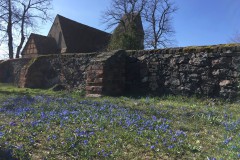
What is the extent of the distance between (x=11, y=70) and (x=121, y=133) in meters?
15.4

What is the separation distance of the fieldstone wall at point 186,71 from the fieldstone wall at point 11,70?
870 cm

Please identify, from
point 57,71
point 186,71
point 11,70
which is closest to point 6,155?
point 186,71

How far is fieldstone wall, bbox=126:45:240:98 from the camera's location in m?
8.48

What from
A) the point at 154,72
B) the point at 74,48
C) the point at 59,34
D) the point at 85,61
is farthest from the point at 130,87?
the point at 59,34

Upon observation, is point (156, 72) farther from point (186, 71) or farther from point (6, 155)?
point (6, 155)

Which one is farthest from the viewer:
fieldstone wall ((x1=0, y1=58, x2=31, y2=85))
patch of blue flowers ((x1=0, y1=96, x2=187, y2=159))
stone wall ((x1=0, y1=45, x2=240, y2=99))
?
fieldstone wall ((x1=0, y1=58, x2=31, y2=85))

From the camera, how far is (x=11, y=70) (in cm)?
1931

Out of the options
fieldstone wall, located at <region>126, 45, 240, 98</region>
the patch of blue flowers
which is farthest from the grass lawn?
fieldstone wall, located at <region>126, 45, 240, 98</region>

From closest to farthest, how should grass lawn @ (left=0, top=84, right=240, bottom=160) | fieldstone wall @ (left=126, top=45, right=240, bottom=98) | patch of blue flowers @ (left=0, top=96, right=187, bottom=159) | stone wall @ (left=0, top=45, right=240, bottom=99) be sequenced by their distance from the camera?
grass lawn @ (left=0, top=84, right=240, bottom=160) → patch of blue flowers @ (left=0, top=96, right=187, bottom=159) → fieldstone wall @ (left=126, top=45, right=240, bottom=98) → stone wall @ (left=0, top=45, right=240, bottom=99)

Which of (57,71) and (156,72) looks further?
(57,71)

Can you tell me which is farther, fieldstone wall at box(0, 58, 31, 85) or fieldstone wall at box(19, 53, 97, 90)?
fieldstone wall at box(0, 58, 31, 85)

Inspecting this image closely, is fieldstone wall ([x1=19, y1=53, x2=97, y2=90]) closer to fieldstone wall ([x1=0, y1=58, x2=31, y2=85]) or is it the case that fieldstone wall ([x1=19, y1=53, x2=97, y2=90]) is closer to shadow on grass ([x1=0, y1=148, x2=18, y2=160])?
fieldstone wall ([x1=0, y1=58, x2=31, y2=85])

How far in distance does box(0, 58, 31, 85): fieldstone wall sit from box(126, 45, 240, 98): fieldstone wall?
28.5 feet

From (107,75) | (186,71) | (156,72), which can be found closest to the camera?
(186,71)
